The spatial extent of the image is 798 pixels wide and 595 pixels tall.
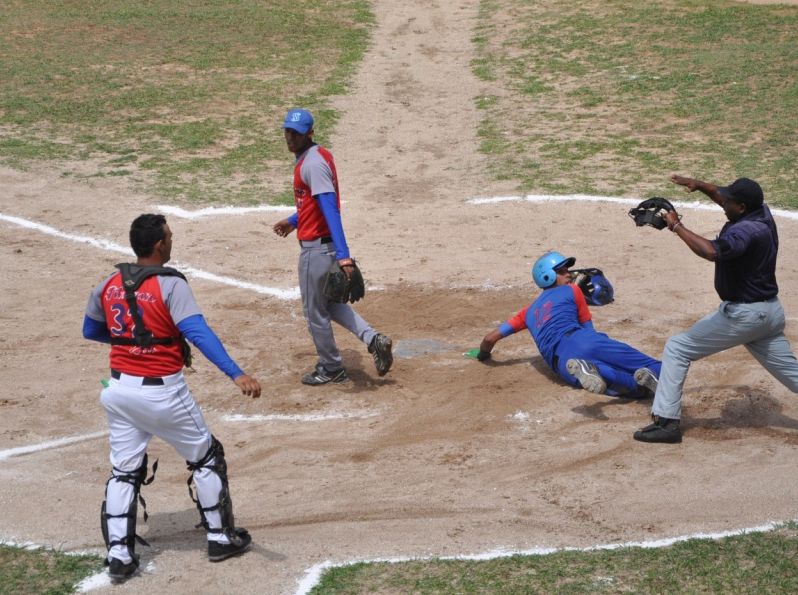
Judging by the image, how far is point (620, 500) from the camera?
7.08m

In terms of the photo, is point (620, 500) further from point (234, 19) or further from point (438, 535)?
point (234, 19)

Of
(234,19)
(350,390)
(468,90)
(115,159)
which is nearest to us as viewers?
(350,390)

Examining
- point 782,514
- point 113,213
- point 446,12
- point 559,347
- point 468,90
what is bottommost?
point 782,514

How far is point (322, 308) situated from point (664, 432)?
9.89 feet

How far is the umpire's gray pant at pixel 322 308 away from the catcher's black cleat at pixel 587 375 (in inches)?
66.8

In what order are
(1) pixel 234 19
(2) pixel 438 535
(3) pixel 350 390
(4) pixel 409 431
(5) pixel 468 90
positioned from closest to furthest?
(2) pixel 438 535 → (4) pixel 409 431 → (3) pixel 350 390 → (5) pixel 468 90 → (1) pixel 234 19

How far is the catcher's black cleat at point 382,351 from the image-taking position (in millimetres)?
8844

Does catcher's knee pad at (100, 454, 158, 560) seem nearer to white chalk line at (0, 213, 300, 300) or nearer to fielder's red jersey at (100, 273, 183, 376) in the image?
fielder's red jersey at (100, 273, 183, 376)

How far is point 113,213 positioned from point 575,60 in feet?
32.6

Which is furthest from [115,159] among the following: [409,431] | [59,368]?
[409,431]

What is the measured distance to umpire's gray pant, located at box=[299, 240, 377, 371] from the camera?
890cm

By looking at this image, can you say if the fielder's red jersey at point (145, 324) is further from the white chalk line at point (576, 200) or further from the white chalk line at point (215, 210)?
the white chalk line at point (576, 200)

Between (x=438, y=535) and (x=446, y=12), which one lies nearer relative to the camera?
(x=438, y=535)

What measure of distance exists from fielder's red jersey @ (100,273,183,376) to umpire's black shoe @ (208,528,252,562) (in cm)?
106
